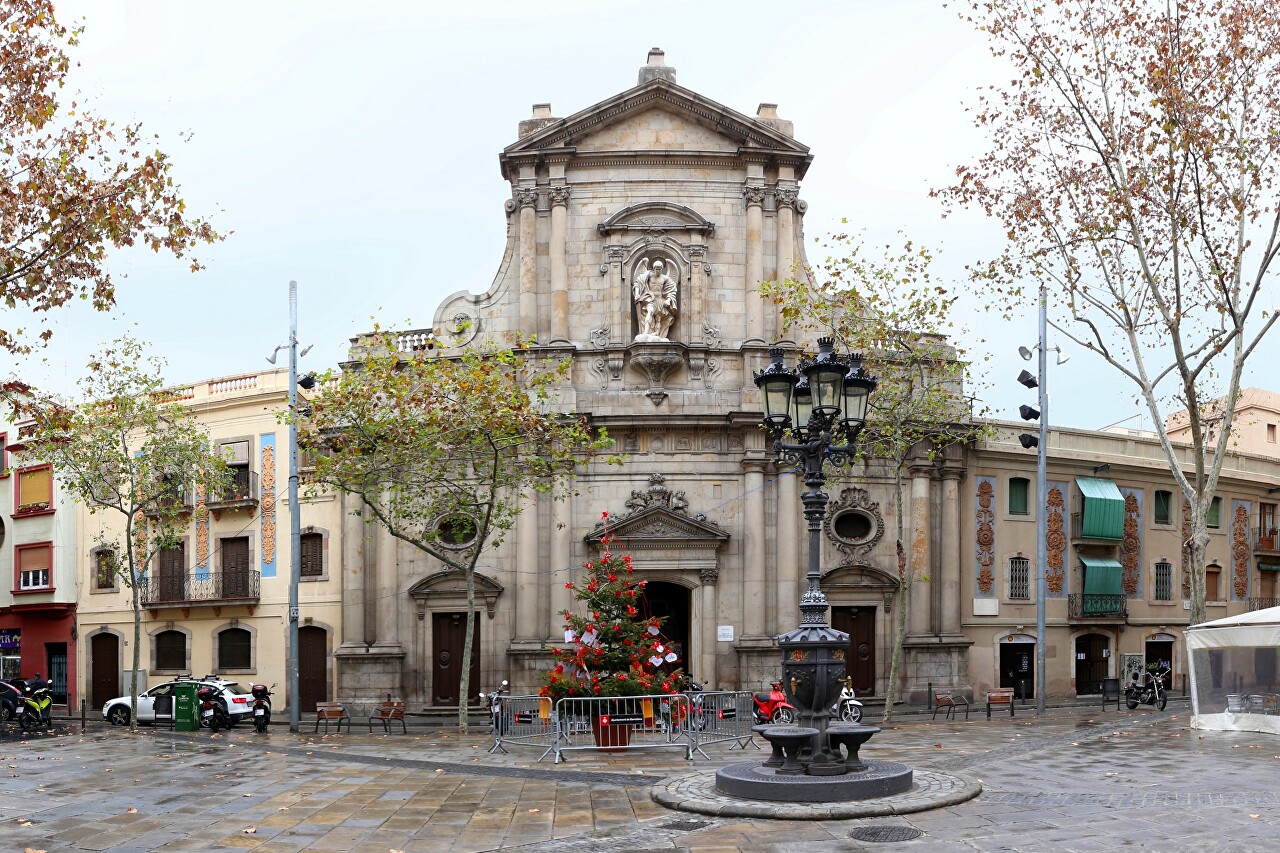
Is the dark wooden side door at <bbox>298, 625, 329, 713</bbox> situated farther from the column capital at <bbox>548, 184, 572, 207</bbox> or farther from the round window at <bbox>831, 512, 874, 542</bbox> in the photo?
the round window at <bbox>831, 512, 874, 542</bbox>

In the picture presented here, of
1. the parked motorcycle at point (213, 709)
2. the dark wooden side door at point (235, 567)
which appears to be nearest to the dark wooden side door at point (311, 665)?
the dark wooden side door at point (235, 567)

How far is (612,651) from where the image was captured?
23.5 meters

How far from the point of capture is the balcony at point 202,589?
4059 cm

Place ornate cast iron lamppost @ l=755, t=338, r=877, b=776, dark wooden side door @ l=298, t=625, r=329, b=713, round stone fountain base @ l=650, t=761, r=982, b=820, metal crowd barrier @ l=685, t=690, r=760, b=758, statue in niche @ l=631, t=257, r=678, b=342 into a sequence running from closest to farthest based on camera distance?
round stone fountain base @ l=650, t=761, r=982, b=820, ornate cast iron lamppost @ l=755, t=338, r=877, b=776, metal crowd barrier @ l=685, t=690, r=760, b=758, statue in niche @ l=631, t=257, r=678, b=342, dark wooden side door @ l=298, t=625, r=329, b=713

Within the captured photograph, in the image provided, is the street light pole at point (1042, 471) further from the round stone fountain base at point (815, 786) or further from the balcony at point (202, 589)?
the balcony at point (202, 589)

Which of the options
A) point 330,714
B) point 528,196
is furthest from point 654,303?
point 330,714

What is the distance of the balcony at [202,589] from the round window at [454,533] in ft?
23.3

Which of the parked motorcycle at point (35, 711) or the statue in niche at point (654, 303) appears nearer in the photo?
the parked motorcycle at point (35, 711)

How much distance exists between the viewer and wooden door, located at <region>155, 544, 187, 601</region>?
42.0 meters

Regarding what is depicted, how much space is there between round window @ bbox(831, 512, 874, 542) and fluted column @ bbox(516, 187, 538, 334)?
9569mm

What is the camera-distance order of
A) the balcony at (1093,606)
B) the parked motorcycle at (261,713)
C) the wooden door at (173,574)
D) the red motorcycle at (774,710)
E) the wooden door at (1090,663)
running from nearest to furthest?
the red motorcycle at (774,710)
the parked motorcycle at (261,713)
the balcony at (1093,606)
the wooden door at (1090,663)
the wooden door at (173,574)

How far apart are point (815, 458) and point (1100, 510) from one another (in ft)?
86.2

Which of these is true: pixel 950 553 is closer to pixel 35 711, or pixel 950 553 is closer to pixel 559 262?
pixel 559 262

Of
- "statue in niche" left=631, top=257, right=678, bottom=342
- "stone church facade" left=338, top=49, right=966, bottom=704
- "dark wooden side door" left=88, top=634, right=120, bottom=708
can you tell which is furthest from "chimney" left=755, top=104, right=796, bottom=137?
"dark wooden side door" left=88, top=634, right=120, bottom=708
